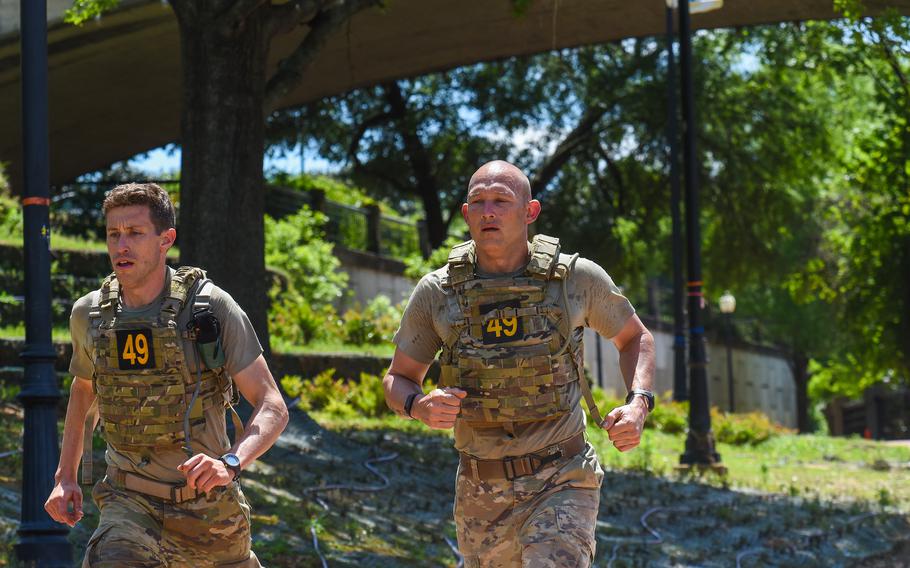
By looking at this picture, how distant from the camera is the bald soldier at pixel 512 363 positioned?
5348 mm

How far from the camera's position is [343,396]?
692 inches

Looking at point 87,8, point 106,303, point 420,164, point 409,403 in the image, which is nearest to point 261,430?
point 409,403

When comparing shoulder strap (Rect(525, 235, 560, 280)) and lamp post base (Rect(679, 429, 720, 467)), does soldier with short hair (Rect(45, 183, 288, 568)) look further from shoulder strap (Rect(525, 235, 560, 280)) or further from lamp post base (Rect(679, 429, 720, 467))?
lamp post base (Rect(679, 429, 720, 467))

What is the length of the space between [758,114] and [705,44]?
5.96ft

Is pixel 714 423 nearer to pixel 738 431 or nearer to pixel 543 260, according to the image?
pixel 738 431

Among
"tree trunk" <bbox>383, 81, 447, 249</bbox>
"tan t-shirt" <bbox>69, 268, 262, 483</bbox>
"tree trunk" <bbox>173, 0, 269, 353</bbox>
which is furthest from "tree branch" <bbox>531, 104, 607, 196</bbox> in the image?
"tan t-shirt" <bbox>69, 268, 262, 483</bbox>

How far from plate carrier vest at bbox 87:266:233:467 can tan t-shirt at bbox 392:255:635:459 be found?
860 millimetres

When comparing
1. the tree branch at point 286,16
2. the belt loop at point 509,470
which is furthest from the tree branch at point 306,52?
the belt loop at point 509,470

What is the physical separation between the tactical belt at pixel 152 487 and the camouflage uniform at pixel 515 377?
42.7 inches

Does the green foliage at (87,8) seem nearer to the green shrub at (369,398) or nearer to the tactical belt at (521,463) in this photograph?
the green shrub at (369,398)

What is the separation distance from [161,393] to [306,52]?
26.1ft

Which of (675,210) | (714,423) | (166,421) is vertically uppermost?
(675,210)

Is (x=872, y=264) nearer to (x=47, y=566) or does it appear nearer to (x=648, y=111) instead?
(x=648, y=111)

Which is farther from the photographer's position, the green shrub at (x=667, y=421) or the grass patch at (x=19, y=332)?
the green shrub at (x=667, y=421)
